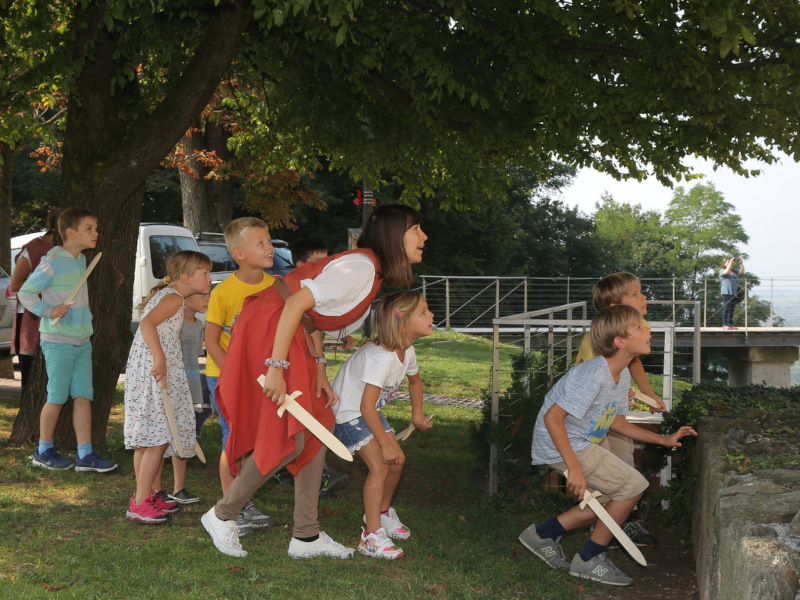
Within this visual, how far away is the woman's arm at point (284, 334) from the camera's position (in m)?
3.84

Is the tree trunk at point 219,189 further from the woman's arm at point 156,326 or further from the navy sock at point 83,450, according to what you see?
the woman's arm at point 156,326

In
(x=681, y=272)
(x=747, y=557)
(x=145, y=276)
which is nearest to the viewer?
(x=747, y=557)

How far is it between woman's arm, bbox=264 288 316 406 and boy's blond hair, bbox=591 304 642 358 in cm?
162

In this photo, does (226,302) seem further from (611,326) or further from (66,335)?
(611,326)

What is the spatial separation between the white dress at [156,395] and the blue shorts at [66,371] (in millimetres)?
1137

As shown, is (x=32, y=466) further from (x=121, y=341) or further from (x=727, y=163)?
(x=727, y=163)

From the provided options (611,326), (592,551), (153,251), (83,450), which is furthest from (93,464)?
(153,251)

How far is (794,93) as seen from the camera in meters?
7.80

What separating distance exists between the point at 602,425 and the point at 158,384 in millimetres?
2533

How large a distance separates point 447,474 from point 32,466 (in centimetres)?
335

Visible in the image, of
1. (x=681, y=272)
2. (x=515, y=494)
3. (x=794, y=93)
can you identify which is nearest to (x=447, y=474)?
(x=515, y=494)

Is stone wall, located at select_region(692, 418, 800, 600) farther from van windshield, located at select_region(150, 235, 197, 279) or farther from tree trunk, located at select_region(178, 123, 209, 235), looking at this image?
tree trunk, located at select_region(178, 123, 209, 235)

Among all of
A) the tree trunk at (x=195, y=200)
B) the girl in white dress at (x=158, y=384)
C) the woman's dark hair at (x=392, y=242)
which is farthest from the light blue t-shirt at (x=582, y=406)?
the tree trunk at (x=195, y=200)

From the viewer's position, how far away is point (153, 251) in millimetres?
14609
